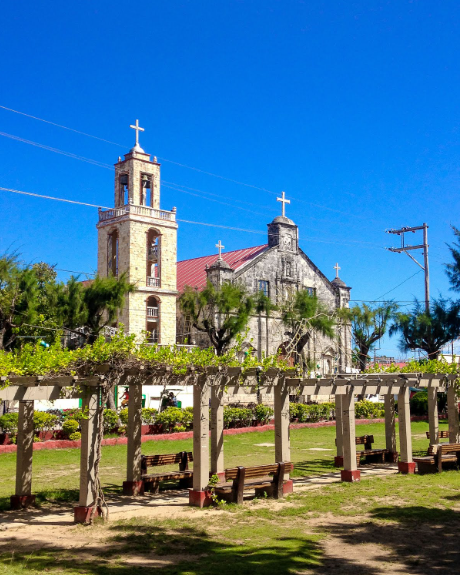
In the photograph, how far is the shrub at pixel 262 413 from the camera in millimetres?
29084

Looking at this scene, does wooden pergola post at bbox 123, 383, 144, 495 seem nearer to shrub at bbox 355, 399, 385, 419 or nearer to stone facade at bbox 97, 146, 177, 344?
shrub at bbox 355, 399, 385, 419

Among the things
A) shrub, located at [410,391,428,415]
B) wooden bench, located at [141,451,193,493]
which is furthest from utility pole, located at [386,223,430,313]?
wooden bench, located at [141,451,193,493]

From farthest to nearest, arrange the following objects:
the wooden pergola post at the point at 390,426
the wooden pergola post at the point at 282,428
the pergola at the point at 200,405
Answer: the wooden pergola post at the point at 390,426
the wooden pergola post at the point at 282,428
the pergola at the point at 200,405

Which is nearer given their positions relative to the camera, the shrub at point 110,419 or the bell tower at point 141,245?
the shrub at point 110,419

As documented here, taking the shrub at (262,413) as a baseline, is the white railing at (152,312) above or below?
above

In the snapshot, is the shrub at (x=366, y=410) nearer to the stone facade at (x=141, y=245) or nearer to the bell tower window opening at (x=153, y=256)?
the stone facade at (x=141, y=245)

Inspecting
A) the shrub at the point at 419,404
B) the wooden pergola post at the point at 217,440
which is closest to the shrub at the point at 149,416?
the wooden pergola post at the point at 217,440

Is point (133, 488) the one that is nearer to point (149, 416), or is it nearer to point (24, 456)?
point (24, 456)

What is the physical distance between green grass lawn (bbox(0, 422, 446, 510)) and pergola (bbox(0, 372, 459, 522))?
1249 millimetres

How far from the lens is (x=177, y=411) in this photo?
85.3 ft

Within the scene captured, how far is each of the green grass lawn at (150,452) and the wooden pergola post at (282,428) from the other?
2.56 meters

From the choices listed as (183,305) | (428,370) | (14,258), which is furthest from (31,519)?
(183,305)

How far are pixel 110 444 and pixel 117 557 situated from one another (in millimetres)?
14308

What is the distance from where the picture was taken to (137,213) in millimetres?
38438
